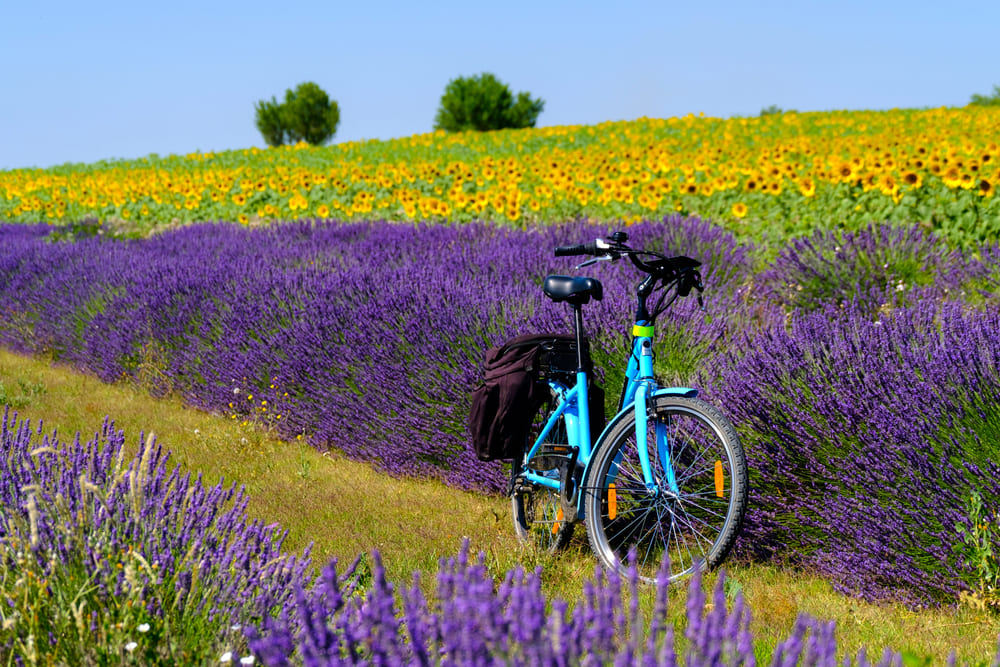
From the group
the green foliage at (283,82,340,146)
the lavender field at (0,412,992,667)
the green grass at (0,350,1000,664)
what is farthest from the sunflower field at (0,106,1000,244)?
the green foliage at (283,82,340,146)

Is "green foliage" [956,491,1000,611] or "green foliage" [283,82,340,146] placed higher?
"green foliage" [283,82,340,146]

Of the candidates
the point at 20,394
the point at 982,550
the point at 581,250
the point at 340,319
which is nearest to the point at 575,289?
the point at 581,250

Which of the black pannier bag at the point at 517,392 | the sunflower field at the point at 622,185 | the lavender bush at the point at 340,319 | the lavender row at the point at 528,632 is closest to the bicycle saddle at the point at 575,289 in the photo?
the black pannier bag at the point at 517,392

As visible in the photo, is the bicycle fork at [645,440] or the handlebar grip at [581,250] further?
the handlebar grip at [581,250]

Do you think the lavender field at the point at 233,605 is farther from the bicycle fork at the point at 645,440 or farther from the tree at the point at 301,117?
the tree at the point at 301,117

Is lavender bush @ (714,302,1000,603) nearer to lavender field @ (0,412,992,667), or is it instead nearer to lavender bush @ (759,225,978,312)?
lavender field @ (0,412,992,667)

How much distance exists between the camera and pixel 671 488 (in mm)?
3467

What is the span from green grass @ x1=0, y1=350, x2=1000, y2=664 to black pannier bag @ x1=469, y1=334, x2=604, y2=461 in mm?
465

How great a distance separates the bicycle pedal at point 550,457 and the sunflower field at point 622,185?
203 inches

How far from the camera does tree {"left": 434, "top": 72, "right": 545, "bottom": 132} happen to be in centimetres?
3953

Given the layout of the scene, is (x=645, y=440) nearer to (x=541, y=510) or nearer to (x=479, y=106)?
(x=541, y=510)

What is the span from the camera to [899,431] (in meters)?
3.34

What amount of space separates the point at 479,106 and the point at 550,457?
37052mm

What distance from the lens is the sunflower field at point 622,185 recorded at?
874cm
